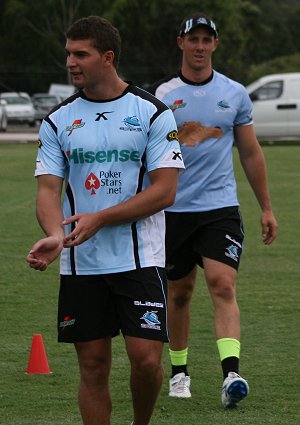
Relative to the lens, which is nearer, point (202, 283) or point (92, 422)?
point (92, 422)

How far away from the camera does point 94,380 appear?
5.49 m

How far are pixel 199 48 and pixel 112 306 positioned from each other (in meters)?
2.14

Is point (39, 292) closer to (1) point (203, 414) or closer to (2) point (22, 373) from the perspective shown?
(2) point (22, 373)

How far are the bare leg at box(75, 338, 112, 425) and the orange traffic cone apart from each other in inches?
77.3

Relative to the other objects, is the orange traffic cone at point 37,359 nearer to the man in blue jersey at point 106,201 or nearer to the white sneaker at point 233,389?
the white sneaker at point 233,389

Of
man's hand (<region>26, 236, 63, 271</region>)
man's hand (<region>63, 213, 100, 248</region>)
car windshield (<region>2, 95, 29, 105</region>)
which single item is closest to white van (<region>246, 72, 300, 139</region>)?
car windshield (<region>2, 95, 29, 105</region>)

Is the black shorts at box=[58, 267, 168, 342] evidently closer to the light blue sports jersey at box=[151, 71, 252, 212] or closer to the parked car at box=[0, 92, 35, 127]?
the light blue sports jersey at box=[151, 71, 252, 212]

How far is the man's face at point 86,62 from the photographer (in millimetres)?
5391

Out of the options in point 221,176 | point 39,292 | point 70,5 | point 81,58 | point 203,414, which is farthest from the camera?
point 70,5

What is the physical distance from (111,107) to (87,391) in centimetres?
125

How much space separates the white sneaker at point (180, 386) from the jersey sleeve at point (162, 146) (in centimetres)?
202

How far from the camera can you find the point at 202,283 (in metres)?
11.1

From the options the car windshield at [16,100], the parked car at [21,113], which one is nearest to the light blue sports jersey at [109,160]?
the parked car at [21,113]

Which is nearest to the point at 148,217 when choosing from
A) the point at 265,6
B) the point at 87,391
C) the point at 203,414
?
the point at 87,391
